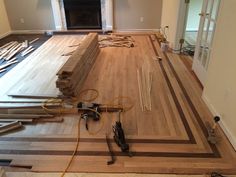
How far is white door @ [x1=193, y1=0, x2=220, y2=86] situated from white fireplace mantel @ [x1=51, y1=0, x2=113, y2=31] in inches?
128

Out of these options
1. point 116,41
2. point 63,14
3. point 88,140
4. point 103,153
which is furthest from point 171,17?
point 103,153

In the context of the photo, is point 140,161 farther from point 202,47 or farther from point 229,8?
point 202,47

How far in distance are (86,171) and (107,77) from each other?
1.92 metres

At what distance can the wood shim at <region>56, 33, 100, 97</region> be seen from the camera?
280cm

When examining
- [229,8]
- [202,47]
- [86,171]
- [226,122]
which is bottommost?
[86,171]

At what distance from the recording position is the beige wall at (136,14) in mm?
5948

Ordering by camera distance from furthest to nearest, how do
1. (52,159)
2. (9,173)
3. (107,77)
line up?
(107,77), (52,159), (9,173)

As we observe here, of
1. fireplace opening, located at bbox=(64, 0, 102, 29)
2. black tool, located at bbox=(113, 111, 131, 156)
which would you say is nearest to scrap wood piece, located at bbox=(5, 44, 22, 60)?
fireplace opening, located at bbox=(64, 0, 102, 29)

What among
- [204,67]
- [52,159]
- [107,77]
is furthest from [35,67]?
[204,67]

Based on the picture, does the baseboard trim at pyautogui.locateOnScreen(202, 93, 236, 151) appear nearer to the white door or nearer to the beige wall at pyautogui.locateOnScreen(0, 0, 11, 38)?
the white door

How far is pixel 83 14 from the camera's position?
6.16m

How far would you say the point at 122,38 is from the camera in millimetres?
5547

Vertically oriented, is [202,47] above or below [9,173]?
above

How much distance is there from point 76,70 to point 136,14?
372 cm
